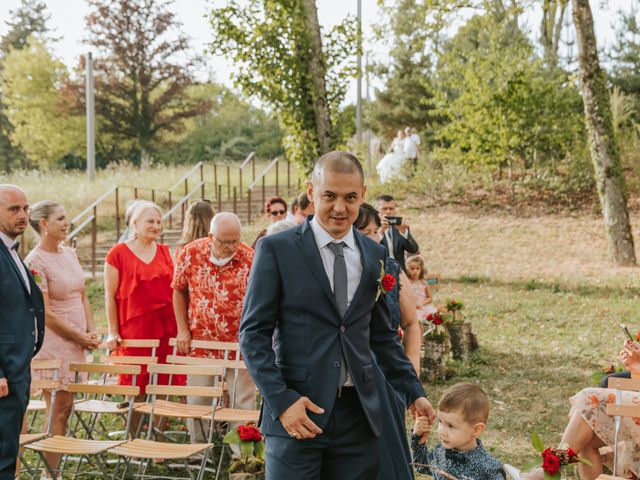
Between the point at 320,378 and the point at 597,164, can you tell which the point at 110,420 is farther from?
the point at 597,164

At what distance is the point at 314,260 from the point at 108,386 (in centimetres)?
336

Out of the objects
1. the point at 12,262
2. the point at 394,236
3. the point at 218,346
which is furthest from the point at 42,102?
the point at 12,262

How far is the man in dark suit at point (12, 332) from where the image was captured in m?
4.64

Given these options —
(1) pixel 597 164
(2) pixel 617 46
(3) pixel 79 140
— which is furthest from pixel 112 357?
(3) pixel 79 140

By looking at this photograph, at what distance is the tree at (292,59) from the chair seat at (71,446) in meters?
9.31

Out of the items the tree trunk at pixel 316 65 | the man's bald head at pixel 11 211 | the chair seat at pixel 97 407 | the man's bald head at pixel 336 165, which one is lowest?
the chair seat at pixel 97 407

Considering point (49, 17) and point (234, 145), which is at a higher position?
point (49, 17)

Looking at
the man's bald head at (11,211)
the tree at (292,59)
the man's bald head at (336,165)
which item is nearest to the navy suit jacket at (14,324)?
the man's bald head at (11,211)

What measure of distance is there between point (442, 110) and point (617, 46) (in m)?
12.5

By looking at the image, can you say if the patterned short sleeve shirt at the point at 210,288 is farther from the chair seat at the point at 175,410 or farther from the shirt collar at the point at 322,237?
the shirt collar at the point at 322,237

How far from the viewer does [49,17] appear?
2447 inches

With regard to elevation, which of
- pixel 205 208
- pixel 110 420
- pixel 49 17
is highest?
pixel 49 17

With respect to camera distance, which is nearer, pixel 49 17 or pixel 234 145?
pixel 234 145

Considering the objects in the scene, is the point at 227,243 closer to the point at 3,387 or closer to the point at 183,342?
the point at 183,342
